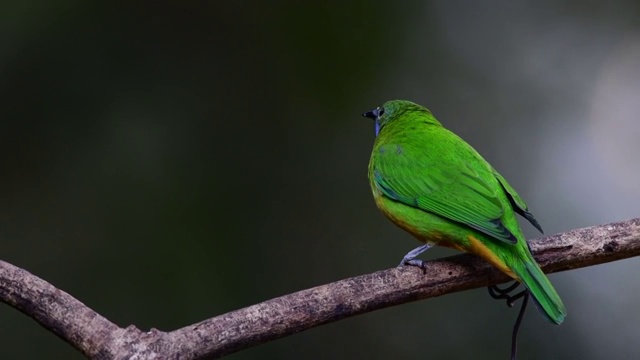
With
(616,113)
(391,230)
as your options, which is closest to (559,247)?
(391,230)

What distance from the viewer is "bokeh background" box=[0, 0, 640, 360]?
4645 millimetres

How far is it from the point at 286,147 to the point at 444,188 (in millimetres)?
2461

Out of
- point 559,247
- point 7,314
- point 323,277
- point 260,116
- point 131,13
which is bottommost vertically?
point 559,247

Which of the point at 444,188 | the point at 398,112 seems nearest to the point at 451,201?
the point at 444,188

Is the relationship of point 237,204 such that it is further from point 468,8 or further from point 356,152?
point 468,8

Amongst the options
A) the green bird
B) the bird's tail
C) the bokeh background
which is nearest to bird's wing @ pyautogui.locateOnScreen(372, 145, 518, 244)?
the green bird

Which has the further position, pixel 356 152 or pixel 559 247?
pixel 356 152

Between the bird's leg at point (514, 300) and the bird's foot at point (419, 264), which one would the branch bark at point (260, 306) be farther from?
the bird's leg at point (514, 300)

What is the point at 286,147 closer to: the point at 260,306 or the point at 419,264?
the point at 419,264

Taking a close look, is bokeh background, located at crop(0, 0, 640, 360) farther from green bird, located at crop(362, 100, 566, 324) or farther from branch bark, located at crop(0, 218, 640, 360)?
branch bark, located at crop(0, 218, 640, 360)

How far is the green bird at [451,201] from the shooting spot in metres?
2.49

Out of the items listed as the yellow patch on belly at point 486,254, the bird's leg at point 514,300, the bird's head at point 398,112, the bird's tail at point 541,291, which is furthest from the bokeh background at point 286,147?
the bird's tail at point 541,291

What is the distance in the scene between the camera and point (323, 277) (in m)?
4.96

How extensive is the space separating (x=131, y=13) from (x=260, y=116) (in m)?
1.06
